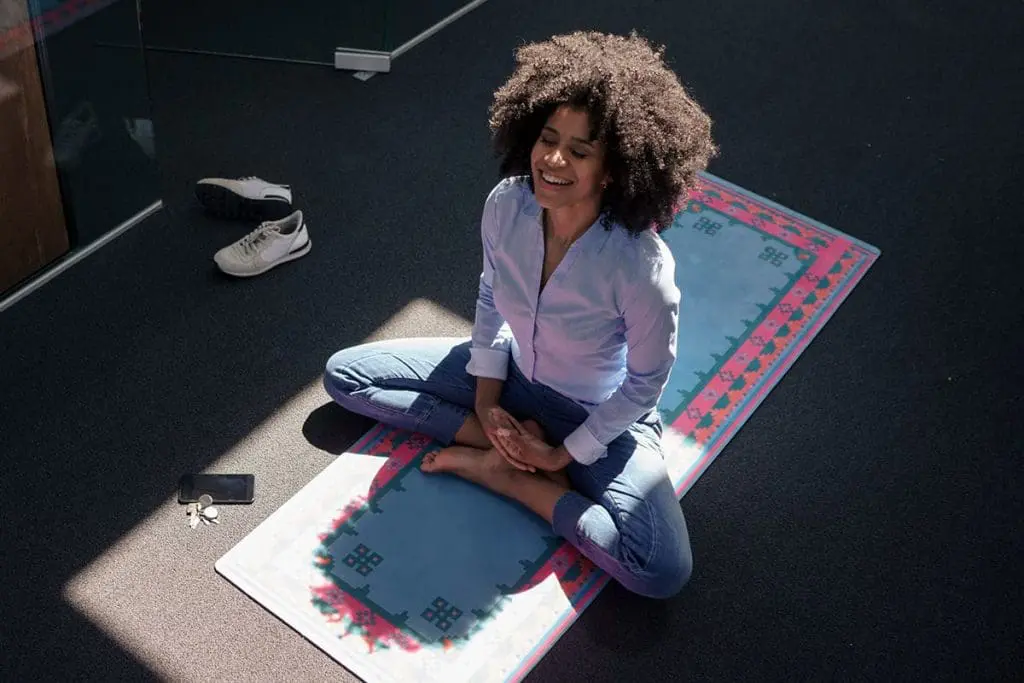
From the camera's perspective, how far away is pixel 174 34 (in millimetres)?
4188

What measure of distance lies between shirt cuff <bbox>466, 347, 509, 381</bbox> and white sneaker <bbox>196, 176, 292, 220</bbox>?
102cm

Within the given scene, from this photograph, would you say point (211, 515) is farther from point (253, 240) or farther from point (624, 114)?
point (624, 114)

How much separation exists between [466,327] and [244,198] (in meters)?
0.77

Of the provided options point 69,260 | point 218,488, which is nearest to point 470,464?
point 218,488

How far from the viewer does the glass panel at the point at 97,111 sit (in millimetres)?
3119

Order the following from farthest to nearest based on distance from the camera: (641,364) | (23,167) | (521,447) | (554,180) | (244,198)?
(244,198)
(23,167)
(521,447)
(641,364)
(554,180)

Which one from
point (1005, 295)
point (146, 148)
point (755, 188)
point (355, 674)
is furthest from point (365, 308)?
point (1005, 295)

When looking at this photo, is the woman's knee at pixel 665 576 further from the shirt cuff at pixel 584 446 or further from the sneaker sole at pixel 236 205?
the sneaker sole at pixel 236 205

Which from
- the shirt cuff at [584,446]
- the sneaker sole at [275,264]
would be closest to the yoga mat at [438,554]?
the shirt cuff at [584,446]

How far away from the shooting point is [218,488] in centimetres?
287

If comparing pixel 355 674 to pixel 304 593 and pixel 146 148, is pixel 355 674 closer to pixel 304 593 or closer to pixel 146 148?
pixel 304 593

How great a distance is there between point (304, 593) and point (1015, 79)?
135 inches

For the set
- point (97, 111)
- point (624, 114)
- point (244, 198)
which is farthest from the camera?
point (244, 198)

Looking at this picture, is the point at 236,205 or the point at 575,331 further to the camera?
the point at 236,205
